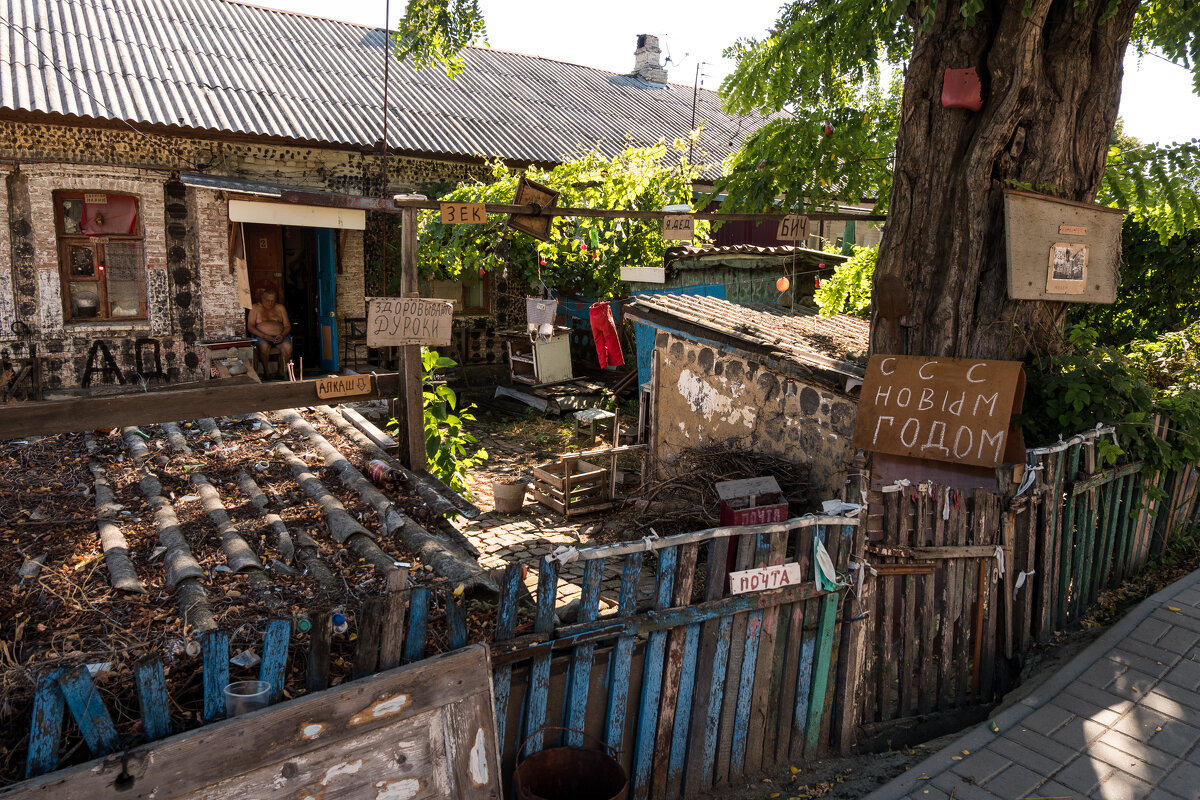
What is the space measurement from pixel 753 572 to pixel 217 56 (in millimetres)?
14037

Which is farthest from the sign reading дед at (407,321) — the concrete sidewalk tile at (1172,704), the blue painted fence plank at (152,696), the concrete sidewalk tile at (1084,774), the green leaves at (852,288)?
the green leaves at (852,288)

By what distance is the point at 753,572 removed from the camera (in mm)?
3826

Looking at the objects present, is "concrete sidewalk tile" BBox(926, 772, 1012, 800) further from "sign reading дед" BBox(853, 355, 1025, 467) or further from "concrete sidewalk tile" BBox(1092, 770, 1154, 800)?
"sign reading дед" BBox(853, 355, 1025, 467)

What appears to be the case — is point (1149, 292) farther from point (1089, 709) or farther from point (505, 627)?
point (505, 627)

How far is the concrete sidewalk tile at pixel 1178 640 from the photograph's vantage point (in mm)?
5164

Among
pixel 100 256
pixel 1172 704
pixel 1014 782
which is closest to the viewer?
pixel 1014 782

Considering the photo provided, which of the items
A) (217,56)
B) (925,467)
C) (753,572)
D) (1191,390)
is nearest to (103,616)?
(753,572)

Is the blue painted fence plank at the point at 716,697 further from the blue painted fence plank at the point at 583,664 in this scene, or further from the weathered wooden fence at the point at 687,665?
the blue painted fence plank at the point at 583,664

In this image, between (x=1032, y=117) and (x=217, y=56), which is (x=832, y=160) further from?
(x=217, y=56)

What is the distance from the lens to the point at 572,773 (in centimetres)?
350

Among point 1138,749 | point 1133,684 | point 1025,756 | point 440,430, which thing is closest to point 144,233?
point 440,430

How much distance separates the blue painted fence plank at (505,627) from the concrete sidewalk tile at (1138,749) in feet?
10.7

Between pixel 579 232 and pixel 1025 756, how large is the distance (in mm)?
10366

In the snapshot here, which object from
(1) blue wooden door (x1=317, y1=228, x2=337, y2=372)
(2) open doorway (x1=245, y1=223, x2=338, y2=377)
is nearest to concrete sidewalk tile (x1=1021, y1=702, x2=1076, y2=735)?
(2) open doorway (x1=245, y1=223, x2=338, y2=377)
